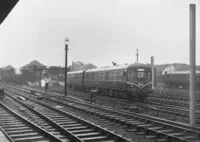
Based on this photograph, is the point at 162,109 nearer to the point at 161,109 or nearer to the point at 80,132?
the point at 161,109

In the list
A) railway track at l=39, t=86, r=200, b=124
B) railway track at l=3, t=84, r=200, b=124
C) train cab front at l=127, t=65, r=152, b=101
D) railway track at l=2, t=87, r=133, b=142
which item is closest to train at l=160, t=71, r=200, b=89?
train cab front at l=127, t=65, r=152, b=101

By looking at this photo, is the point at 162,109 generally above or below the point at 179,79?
below

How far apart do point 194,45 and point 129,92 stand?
9234mm

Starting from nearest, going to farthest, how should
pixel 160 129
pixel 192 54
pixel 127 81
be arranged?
pixel 160 129 < pixel 192 54 < pixel 127 81

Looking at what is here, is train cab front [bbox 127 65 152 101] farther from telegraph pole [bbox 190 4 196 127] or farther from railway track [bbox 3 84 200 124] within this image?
telegraph pole [bbox 190 4 196 127]

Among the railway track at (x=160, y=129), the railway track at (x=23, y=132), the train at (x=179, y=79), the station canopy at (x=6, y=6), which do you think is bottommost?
the railway track at (x=23, y=132)

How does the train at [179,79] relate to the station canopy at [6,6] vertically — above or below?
below

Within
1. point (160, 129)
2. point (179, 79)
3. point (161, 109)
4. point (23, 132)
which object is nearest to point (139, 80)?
point (161, 109)

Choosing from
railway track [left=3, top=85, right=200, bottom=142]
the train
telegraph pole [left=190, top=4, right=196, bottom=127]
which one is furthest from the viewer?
the train

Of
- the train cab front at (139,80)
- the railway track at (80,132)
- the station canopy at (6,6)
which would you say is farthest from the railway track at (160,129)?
the train cab front at (139,80)

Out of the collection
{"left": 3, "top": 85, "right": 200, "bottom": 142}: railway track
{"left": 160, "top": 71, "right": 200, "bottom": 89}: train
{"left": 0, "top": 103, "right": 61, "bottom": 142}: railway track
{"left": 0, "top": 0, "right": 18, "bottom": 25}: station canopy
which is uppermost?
{"left": 0, "top": 0, "right": 18, "bottom": 25}: station canopy

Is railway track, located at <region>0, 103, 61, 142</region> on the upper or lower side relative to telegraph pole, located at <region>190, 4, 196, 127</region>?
lower

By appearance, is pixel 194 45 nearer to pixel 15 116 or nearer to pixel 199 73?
pixel 15 116

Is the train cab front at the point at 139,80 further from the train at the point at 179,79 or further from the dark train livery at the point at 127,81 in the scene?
the train at the point at 179,79
